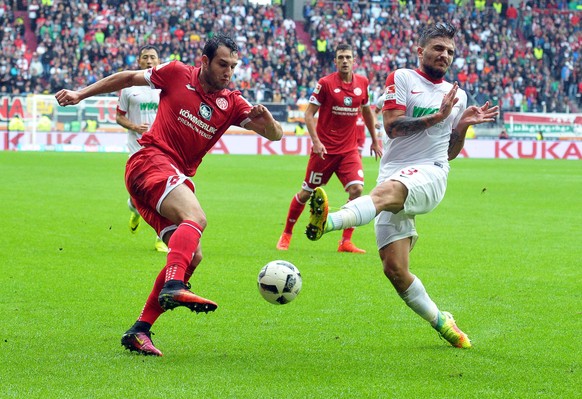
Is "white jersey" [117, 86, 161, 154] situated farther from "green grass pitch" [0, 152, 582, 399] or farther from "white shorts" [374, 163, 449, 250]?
"white shorts" [374, 163, 449, 250]

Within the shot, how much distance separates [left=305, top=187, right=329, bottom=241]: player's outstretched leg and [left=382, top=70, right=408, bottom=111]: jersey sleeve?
1.13 metres

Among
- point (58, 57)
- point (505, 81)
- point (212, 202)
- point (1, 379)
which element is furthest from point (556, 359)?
point (505, 81)

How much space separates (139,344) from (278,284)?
0.94 meters

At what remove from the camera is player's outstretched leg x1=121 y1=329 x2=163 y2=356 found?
600cm

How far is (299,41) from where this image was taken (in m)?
46.6

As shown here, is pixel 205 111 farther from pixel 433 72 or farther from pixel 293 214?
pixel 293 214

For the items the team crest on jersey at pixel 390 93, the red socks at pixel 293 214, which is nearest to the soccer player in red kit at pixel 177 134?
the team crest on jersey at pixel 390 93

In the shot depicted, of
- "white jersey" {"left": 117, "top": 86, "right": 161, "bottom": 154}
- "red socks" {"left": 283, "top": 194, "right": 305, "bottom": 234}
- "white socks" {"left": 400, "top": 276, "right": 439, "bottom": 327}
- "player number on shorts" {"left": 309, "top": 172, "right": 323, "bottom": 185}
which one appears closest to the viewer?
"white socks" {"left": 400, "top": 276, "right": 439, "bottom": 327}

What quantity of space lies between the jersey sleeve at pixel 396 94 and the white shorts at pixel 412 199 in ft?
1.39

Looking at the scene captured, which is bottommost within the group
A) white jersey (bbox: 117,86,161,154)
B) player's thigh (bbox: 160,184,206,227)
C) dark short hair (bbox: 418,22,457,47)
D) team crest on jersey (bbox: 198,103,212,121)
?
white jersey (bbox: 117,86,161,154)

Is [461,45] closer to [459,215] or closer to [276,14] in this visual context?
[276,14]

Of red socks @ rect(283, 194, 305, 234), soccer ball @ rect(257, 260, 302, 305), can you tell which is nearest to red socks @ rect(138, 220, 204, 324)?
soccer ball @ rect(257, 260, 302, 305)

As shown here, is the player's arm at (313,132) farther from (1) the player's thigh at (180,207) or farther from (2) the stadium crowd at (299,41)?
(2) the stadium crowd at (299,41)

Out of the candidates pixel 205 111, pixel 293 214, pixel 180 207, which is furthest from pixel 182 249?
pixel 293 214
